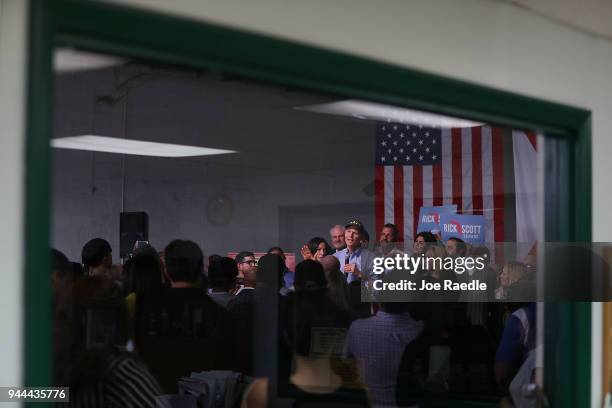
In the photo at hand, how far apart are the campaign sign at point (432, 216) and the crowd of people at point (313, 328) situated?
2.55ft

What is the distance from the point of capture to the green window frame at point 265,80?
183cm

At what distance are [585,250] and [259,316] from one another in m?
2.63

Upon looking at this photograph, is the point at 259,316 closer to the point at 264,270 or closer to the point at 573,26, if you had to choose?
the point at 264,270

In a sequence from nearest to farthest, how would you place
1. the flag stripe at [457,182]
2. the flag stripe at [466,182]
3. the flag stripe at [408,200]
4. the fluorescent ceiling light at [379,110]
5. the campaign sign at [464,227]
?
the fluorescent ceiling light at [379,110]
the campaign sign at [464,227]
the flag stripe at [466,182]
the flag stripe at [457,182]
the flag stripe at [408,200]

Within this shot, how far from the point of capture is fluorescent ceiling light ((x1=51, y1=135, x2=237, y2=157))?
23.5 ft

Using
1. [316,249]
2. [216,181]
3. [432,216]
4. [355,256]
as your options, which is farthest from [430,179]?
[216,181]

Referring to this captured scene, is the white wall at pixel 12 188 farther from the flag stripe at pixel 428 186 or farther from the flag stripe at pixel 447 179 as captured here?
the flag stripe at pixel 428 186

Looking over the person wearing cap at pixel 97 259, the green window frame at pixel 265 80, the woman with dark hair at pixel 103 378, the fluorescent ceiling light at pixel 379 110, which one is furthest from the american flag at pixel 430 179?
the woman with dark hair at pixel 103 378

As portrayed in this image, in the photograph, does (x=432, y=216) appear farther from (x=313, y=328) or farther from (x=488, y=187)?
(x=313, y=328)

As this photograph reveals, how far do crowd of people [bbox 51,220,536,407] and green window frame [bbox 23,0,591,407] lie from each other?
40cm

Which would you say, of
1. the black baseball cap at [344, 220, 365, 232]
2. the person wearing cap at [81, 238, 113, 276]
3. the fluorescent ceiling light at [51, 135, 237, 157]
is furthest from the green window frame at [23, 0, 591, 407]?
the fluorescent ceiling light at [51, 135, 237, 157]

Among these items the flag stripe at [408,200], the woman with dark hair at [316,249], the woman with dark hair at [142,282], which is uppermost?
the flag stripe at [408,200]

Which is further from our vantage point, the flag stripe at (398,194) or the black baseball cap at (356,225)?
the black baseball cap at (356,225)

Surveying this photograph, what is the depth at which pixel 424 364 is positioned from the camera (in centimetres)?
448
